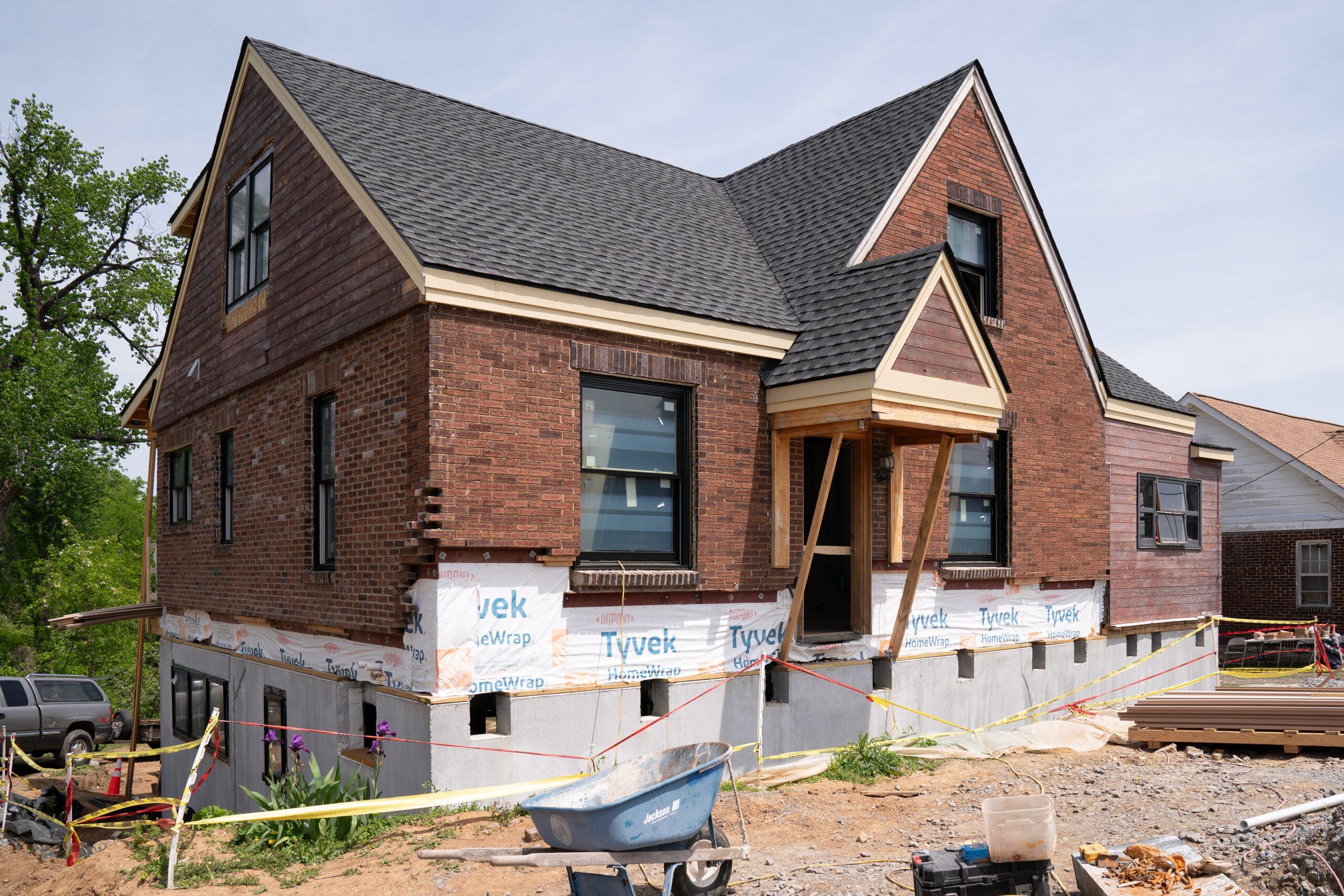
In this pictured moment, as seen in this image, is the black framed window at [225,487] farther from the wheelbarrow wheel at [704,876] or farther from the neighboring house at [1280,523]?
the neighboring house at [1280,523]

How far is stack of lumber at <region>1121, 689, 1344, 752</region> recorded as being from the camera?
39.1 feet

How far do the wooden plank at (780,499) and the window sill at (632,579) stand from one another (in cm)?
119

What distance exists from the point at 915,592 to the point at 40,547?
3510 centimetres

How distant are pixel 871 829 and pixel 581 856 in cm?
383

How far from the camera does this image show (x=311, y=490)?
12062 millimetres

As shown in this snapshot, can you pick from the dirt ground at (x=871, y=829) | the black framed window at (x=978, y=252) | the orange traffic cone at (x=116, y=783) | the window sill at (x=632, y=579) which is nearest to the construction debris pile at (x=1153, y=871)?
the dirt ground at (x=871, y=829)

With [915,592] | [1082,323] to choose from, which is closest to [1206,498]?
[1082,323]

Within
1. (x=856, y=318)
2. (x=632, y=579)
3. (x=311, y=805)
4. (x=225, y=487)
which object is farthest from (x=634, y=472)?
(x=225, y=487)

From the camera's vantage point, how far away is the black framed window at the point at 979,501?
1413 cm

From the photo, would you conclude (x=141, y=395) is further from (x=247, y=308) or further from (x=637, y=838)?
(x=637, y=838)

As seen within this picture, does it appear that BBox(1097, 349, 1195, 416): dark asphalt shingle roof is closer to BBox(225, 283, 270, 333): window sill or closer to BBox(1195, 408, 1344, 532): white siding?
BBox(1195, 408, 1344, 532): white siding

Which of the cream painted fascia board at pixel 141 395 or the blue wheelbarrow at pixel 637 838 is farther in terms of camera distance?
the cream painted fascia board at pixel 141 395

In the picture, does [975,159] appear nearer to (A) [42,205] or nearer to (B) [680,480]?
(B) [680,480]

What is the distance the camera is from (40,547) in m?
36.9
